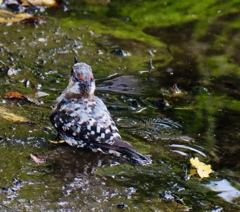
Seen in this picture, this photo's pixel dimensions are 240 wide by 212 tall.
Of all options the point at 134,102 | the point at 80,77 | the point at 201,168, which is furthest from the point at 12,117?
the point at 201,168

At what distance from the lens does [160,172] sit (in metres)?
4.90

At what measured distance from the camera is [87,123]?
194 inches

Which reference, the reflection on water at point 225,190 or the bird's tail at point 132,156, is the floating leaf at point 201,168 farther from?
the bird's tail at point 132,156

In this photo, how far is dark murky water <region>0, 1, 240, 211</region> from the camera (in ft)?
14.8

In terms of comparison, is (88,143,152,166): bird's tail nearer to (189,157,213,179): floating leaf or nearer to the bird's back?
the bird's back

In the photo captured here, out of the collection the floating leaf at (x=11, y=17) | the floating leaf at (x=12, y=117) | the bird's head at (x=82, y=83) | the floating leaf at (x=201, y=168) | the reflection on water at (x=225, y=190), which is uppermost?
the floating leaf at (x=11, y=17)

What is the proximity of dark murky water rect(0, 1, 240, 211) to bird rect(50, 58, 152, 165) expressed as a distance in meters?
0.11

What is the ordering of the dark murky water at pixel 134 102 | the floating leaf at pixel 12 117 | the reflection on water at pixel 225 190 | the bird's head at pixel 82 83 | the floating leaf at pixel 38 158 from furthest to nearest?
the floating leaf at pixel 12 117, the bird's head at pixel 82 83, the floating leaf at pixel 38 158, the reflection on water at pixel 225 190, the dark murky water at pixel 134 102

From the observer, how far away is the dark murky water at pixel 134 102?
4.51 m

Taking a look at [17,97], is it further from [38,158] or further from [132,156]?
[132,156]

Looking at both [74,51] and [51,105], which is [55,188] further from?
[74,51]

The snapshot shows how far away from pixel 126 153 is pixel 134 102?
1.37 metres

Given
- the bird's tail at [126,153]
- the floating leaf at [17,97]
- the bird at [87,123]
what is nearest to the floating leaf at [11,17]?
the floating leaf at [17,97]

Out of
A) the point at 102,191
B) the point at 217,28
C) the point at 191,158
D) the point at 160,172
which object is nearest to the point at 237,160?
the point at 191,158
